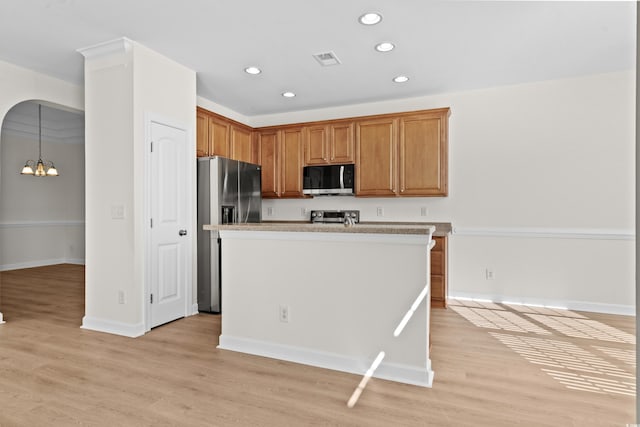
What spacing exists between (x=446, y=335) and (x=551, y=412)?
1264 millimetres

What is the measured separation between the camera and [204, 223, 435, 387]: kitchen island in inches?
91.5

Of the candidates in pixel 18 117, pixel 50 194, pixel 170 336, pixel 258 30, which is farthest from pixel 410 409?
pixel 50 194

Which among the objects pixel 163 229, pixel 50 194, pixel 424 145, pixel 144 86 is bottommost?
pixel 163 229

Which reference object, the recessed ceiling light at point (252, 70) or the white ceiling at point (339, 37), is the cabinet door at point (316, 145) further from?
the recessed ceiling light at point (252, 70)

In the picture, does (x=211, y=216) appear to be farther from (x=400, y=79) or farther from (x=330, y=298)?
(x=400, y=79)

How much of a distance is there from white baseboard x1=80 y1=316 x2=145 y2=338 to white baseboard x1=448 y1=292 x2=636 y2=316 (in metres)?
3.53

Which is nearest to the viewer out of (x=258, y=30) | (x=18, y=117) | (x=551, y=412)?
(x=551, y=412)

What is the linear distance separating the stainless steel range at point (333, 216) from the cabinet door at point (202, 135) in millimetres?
1765

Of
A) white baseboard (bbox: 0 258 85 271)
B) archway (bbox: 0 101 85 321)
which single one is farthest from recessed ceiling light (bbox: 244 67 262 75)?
white baseboard (bbox: 0 258 85 271)

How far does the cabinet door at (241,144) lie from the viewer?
504 centimetres

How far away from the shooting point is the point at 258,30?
3.02 meters

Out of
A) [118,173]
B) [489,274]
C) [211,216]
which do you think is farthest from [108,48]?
[489,274]

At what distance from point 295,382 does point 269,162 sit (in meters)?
3.65

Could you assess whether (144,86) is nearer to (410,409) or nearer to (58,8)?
(58,8)
